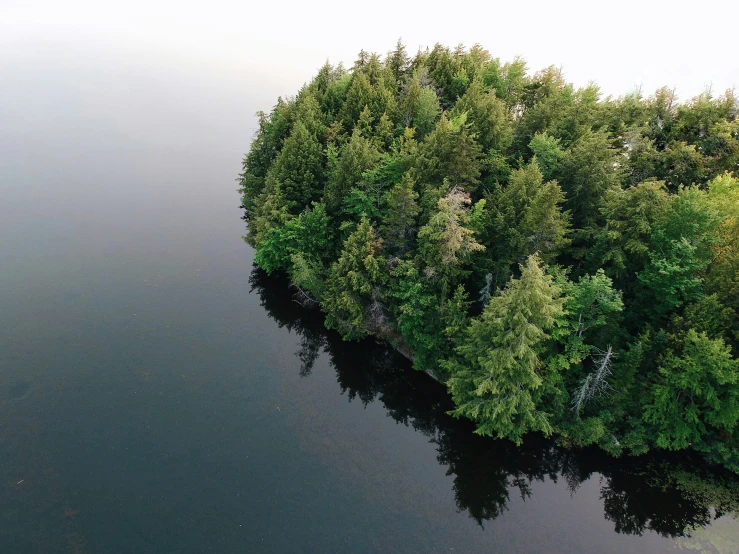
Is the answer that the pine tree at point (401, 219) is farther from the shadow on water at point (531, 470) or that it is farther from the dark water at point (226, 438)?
the shadow on water at point (531, 470)

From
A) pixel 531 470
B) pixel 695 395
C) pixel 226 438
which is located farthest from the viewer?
pixel 531 470

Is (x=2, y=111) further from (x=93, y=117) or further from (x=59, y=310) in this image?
(x=59, y=310)

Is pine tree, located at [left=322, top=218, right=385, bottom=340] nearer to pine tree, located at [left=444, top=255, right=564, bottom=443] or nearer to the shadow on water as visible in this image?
the shadow on water

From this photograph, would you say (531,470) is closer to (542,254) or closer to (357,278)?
(542,254)

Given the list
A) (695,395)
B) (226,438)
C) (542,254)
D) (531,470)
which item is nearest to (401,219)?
(542,254)

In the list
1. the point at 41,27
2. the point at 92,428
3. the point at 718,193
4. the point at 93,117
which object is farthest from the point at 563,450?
the point at 41,27

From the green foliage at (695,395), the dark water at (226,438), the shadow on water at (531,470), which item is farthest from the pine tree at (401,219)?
the green foliage at (695,395)
